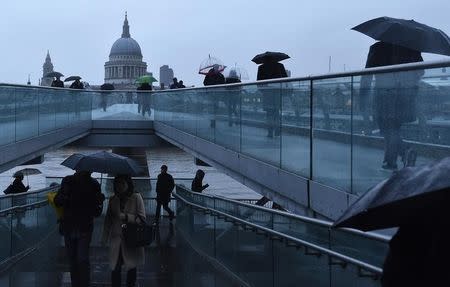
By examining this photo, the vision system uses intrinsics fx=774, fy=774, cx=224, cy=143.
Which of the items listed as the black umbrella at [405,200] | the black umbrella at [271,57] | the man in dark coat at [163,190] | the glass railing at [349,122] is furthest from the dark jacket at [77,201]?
the man in dark coat at [163,190]

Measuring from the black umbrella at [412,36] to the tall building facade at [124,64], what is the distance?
112 metres

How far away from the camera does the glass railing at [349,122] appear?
5109 mm

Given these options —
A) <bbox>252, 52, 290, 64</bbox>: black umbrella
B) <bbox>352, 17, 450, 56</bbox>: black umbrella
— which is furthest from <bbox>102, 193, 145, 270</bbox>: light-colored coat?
<bbox>252, 52, 290, 64</bbox>: black umbrella

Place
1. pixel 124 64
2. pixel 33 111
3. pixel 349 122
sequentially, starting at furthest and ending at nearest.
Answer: pixel 124 64 < pixel 33 111 < pixel 349 122

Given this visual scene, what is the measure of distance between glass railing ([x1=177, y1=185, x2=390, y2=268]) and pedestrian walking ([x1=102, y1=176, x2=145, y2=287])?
1.27 m

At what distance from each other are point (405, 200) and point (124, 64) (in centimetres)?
13753

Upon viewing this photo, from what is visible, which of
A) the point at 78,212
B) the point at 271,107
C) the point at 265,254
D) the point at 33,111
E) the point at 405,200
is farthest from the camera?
the point at 33,111

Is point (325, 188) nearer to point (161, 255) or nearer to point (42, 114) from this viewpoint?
point (161, 255)

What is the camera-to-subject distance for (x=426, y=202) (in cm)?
272

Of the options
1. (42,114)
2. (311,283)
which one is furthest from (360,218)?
(42,114)

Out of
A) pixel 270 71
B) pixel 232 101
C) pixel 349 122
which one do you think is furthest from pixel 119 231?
pixel 270 71

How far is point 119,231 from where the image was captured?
8.42 meters

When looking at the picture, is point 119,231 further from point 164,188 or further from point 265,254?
point 164,188

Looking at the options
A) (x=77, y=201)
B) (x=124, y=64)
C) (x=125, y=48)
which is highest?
(x=125, y=48)
